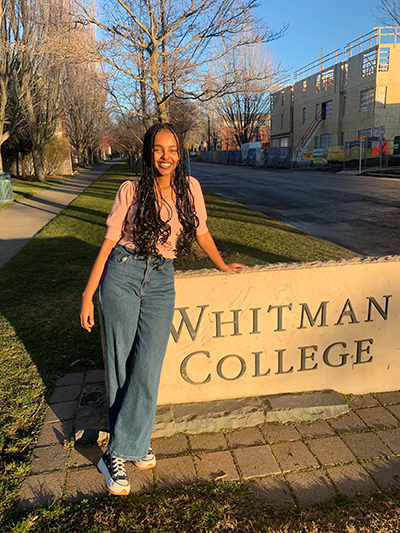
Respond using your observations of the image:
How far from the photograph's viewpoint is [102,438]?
8.83ft

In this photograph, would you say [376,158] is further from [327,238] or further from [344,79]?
[327,238]

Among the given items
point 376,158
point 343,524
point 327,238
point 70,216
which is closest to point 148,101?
point 70,216

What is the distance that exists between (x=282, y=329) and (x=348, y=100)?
37581 millimetres

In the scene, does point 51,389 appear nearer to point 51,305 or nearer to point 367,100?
point 51,305

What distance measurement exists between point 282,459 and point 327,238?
6.51 metres

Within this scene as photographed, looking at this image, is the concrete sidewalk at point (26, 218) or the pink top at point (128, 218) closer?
the pink top at point (128, 218)

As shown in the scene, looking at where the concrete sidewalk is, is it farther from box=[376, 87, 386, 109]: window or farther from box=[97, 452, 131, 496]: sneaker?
box=[376, 87, 386, 109]: window

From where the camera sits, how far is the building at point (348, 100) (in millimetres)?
31953

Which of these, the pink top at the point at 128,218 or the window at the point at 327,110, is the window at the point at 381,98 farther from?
the pink top at the point at 128,218

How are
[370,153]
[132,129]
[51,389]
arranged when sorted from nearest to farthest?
[51,389] < [132,129] < [370,153]

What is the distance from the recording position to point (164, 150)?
7.32 ft

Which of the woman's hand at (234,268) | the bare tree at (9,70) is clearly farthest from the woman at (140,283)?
the bare tree at (9,70)

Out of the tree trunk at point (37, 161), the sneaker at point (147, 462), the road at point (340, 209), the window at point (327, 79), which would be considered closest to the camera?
the sneaker at point (147, 462)

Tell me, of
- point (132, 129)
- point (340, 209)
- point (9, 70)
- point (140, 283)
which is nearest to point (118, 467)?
point (140, 283)
